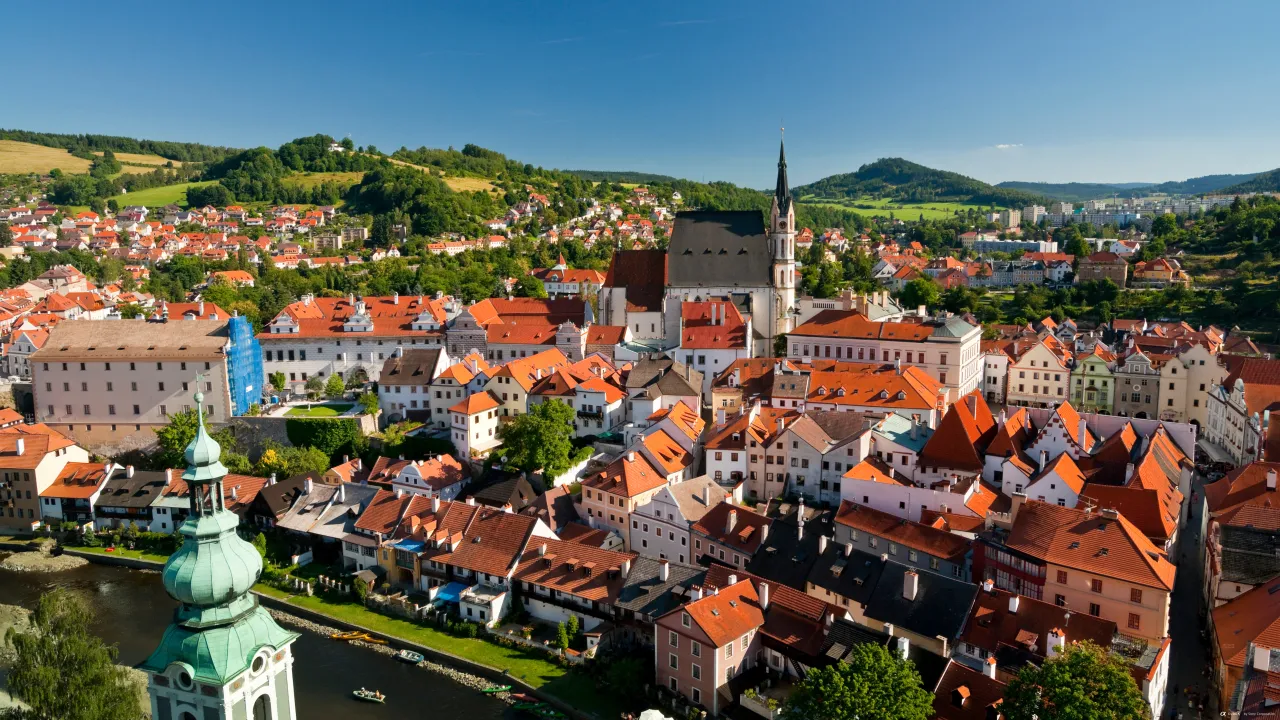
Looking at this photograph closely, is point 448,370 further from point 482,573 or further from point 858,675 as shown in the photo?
point 858,675

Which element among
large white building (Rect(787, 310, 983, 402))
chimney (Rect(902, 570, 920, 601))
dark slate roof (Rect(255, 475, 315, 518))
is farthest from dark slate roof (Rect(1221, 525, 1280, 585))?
dark slate roof (Rect(255, 475, 315, 518))

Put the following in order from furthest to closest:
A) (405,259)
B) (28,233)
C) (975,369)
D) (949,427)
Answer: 1. (28,233)
2. (405,259)
3. (975,369)
4. (949,427)

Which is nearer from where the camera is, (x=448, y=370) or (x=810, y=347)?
(x=448, y=370)

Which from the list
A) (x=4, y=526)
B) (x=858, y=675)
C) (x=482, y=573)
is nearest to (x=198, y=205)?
(x=4, y=526)

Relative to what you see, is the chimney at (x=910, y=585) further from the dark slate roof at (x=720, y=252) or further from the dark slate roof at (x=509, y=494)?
the dark slate roof at (x=720, y=252)

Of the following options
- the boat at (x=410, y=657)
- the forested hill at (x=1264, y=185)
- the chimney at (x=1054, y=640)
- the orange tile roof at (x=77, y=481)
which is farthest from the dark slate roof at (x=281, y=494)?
the forested hill at (x=1264, y=185)

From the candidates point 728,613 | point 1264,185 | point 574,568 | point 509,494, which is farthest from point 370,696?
point 1264,185
